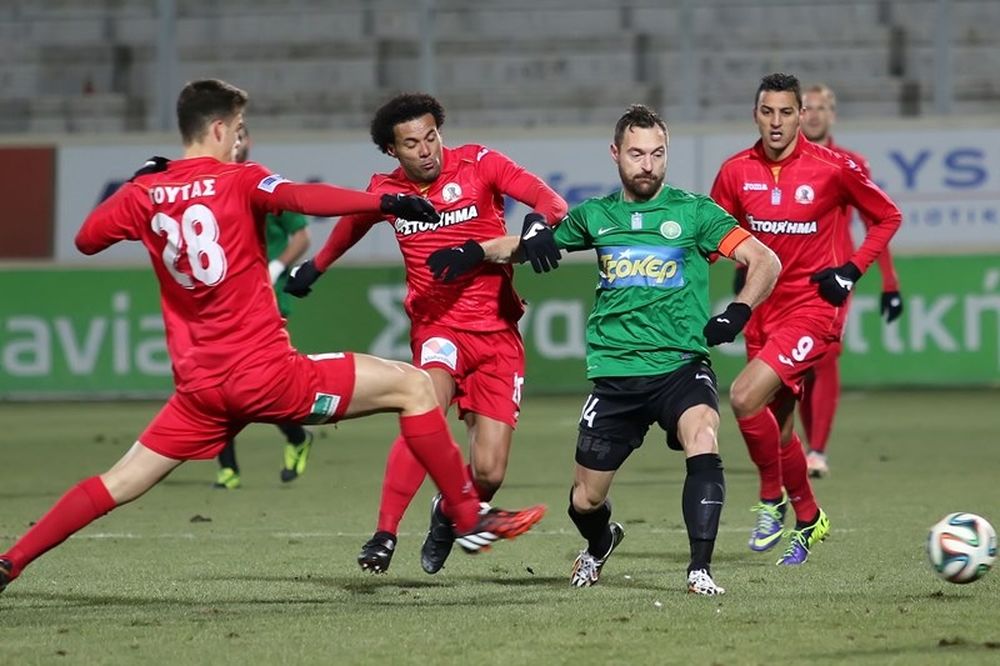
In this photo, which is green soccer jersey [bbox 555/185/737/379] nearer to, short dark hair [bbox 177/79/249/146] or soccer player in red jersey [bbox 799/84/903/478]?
short dark hair [bbox 177/79/249/146]

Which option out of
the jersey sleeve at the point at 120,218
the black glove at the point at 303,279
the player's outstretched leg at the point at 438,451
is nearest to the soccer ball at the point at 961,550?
the player's outstretched leg at the point at 438,451

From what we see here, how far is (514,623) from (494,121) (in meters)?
15.6

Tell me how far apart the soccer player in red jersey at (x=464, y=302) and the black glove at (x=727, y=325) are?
46.1 inches

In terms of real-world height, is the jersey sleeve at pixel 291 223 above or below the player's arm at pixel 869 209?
below

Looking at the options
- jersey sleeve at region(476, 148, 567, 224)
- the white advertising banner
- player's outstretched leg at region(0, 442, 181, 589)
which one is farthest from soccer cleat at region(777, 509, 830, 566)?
the white advertising banner

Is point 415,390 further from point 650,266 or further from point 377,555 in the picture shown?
point 650,266

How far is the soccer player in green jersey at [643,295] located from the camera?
678 cm

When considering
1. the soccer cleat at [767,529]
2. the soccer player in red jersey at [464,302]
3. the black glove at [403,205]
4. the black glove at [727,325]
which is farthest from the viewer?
the soccer cleat at [767,529]

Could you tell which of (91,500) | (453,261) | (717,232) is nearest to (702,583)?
(717,232)

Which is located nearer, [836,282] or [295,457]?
[836,282]

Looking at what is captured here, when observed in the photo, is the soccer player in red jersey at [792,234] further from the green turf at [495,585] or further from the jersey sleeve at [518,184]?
the jersey sleeve at [518,184]

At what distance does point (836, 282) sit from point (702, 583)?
1893 millimetres

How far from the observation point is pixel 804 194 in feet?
27.1

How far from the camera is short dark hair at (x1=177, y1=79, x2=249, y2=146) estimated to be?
6.35 m
